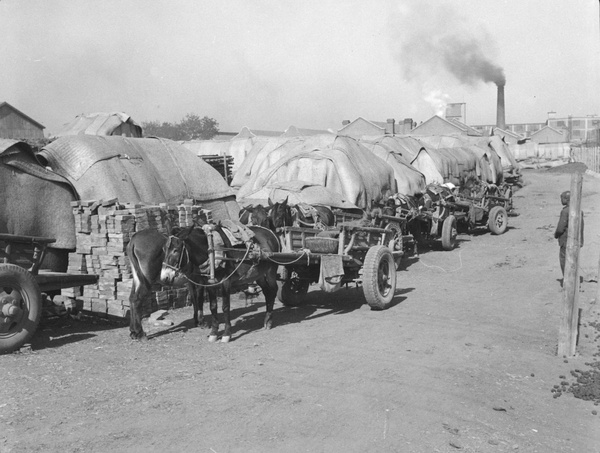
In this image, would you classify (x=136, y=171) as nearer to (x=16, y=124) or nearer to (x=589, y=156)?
(x=16, y=124)

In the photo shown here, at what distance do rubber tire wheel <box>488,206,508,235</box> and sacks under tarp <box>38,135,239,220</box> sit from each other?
10.3 metres

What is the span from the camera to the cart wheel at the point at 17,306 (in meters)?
7.80

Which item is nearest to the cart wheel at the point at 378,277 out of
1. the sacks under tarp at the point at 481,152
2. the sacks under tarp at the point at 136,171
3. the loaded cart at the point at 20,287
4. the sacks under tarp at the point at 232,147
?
the sacks under tarp at the point at 136,171

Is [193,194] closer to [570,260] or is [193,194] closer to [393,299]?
[393,299]

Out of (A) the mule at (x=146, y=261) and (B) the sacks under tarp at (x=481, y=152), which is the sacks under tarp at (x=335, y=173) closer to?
(A) the mule at (x=146, y=261)

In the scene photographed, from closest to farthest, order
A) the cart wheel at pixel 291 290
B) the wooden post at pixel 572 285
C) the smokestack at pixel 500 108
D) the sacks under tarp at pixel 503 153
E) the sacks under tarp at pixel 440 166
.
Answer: the wooden post at pixel 572 285 → the cart wheel at pixel 291 290 → the sacks under tarp at pixel 440 166 → the sacks under tarp at pixel 503 153 → the smokestack at pixel 500 108

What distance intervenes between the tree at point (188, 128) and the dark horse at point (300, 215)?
62.1 meters

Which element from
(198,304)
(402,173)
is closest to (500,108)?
(402,173)

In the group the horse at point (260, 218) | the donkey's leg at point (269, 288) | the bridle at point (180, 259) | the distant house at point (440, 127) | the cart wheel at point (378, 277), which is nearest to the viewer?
the bridle at point (180, 259)

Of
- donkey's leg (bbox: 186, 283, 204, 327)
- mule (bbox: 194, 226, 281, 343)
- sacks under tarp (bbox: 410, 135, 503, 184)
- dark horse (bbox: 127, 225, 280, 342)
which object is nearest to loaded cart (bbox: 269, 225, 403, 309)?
mule (bbox: 194, 226, 281, 343)

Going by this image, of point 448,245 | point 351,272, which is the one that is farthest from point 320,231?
point 448,245

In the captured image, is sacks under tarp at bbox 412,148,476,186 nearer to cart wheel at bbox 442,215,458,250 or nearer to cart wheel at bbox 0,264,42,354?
cart wheel at bbox 442,215,458,250

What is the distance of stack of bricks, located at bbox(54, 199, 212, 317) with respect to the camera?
32.2 feet

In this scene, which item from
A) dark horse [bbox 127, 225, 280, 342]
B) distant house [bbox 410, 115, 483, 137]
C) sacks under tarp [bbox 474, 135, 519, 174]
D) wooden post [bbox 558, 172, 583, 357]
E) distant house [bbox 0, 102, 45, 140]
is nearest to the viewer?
wooden post [bbox 558, 172, 583, 357]
